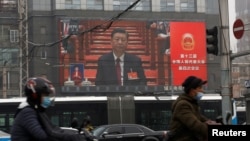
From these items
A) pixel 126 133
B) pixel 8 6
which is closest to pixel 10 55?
pixel 8 6

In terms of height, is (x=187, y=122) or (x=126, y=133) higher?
(x=187, y=122)

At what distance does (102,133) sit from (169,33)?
59.0 meters

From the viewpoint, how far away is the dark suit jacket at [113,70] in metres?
77.2

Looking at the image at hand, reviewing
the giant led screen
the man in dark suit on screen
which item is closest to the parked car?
the giant led screen

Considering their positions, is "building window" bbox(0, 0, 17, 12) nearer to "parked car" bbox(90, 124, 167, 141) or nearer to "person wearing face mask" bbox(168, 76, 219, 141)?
"parked car" bbox(90, 124, 167, 141)

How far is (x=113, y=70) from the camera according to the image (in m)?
78.2

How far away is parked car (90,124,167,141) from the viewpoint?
67.9 feet

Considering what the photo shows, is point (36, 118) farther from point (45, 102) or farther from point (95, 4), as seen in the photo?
point (95, 4)

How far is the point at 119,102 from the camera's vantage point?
31.4 metres

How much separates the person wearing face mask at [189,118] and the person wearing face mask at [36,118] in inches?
59.6

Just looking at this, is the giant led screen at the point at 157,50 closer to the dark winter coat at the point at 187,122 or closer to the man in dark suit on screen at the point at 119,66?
the man in dark suit on screen at the point at 119,66

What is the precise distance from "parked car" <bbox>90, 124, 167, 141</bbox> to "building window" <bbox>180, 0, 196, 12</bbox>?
61.5 m

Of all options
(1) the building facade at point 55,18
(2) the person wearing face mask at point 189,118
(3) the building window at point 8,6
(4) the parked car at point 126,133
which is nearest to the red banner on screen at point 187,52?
(1) the building facade at point 55,18

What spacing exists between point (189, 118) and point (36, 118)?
1821mm
